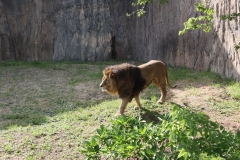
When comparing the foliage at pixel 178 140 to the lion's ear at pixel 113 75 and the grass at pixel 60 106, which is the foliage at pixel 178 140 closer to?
the grass at pixel 60 106

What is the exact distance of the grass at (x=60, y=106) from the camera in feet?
16.3

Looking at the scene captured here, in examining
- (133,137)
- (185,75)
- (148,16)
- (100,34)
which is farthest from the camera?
(100,34)

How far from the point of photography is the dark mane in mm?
5543

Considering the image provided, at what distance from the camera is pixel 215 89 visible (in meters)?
7.60

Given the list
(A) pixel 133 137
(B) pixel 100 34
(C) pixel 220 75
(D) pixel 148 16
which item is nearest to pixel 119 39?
(B) pixel 100 34

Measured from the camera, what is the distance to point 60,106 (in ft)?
23.2

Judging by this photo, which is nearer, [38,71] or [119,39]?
[38,71]

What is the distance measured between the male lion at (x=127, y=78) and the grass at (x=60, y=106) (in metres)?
0.44

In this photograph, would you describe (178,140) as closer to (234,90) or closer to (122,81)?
(122,81)

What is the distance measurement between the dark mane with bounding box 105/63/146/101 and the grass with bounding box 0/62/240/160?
467 millimetres

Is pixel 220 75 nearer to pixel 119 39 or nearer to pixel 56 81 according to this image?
pixel 56 81

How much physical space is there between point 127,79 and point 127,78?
0.7 inches

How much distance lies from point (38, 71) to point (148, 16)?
4.49 meters

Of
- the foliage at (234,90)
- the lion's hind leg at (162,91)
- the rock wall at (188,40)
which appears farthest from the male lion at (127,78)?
the rock wall at (188,40)
